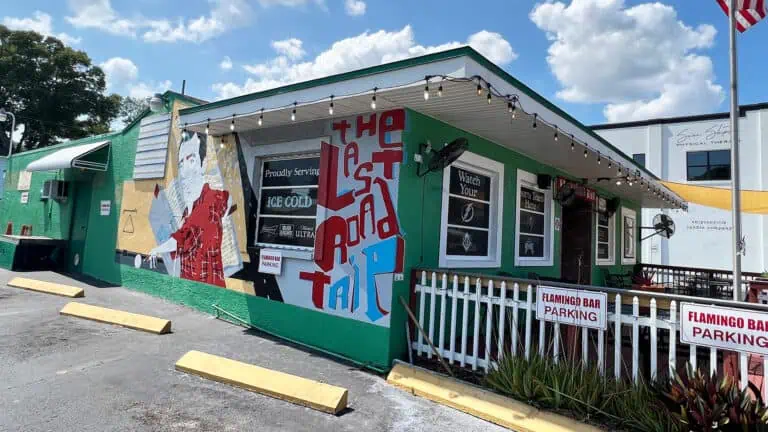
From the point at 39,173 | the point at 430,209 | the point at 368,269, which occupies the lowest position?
the point at 368,269

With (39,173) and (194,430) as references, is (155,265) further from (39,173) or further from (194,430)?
(39,173)

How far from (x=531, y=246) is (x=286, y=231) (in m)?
4.49

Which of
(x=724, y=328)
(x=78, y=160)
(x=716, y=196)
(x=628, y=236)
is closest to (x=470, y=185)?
(x=724, y=328)

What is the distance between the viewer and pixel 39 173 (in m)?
12.3

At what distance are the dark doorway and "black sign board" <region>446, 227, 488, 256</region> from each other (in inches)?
162

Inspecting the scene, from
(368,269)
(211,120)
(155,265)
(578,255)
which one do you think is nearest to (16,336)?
(155,265)

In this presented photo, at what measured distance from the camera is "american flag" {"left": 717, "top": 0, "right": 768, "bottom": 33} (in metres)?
4.83

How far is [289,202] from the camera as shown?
6.29 metres

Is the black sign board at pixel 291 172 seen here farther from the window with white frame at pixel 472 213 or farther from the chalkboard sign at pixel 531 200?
the chalkboard sign at pixel 531 200

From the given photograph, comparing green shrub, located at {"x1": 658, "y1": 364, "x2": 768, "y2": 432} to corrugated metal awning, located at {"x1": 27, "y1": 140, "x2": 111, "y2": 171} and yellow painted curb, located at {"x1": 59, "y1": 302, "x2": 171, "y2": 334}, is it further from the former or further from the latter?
corrugated metal awning, located at {"x1": 27, "y1": 140, "x2": 111, "y2": 171}

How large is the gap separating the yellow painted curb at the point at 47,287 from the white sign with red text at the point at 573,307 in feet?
25.9

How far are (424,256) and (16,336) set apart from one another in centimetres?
524

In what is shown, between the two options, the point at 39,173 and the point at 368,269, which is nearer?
the point at 368,269

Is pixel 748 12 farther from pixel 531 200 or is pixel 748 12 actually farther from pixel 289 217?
pixel 289 217
